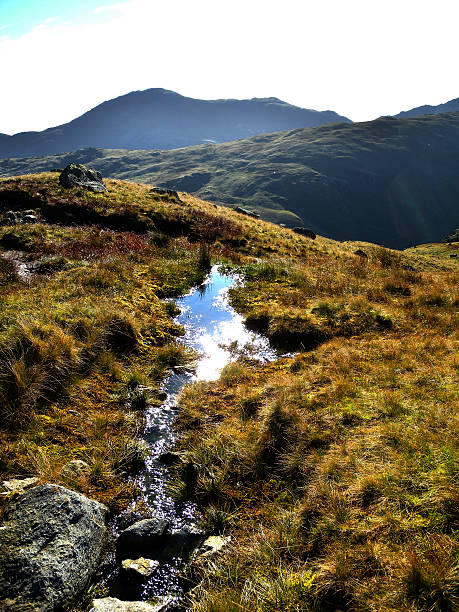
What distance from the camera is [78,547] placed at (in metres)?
4.36

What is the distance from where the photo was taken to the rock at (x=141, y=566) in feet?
15.1

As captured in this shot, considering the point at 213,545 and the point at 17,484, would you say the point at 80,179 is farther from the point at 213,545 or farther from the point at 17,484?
the point at 213,545

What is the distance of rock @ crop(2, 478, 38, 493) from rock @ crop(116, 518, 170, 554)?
1.69 m

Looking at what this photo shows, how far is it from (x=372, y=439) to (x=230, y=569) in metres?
3.45

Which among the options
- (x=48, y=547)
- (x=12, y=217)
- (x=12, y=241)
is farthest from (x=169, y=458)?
(x=12, y=217)

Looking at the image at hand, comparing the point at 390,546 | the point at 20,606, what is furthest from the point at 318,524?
the point at 20,606

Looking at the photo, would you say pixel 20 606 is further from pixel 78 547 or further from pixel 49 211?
pixel 49 211

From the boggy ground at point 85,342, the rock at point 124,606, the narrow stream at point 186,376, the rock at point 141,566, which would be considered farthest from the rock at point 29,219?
the rock at point 124,606

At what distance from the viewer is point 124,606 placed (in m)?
4.12

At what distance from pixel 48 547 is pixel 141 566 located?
4.67 feet

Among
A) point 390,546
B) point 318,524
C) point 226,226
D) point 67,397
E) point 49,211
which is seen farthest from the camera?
point 226,226

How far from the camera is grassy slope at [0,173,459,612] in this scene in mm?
4031

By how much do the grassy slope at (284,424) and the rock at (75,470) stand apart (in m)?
0.13

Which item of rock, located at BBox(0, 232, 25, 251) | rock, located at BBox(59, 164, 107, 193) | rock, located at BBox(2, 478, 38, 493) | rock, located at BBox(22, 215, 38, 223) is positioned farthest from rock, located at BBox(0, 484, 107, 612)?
rock, located at BBox(59, 164, 107, 193)
